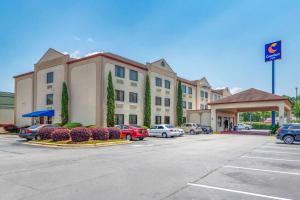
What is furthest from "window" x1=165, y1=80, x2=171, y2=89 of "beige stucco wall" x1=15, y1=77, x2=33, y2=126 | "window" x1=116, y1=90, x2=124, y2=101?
"beige stucco wall" x1=15, y1=77, x2=33, y2=126

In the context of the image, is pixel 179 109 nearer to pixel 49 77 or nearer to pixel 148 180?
pixel 49 77

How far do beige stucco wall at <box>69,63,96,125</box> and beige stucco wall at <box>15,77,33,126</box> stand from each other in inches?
450

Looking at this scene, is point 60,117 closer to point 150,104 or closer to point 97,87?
point 97,87

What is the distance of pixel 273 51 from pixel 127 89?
25911 millimetres

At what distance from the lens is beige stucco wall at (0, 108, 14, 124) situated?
45.6 metres

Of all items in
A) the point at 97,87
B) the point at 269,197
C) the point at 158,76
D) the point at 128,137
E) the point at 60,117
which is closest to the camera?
the point at 269,197

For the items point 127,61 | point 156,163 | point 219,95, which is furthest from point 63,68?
point 219,95

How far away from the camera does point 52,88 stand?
34.5 metres

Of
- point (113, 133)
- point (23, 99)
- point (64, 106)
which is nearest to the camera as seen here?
point (113, 133)

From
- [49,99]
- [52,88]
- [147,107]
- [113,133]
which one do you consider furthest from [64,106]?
[113,133]

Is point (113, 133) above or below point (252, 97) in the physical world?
below

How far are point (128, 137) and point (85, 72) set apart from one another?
40.7 ft

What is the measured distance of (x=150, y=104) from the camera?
36.1 m

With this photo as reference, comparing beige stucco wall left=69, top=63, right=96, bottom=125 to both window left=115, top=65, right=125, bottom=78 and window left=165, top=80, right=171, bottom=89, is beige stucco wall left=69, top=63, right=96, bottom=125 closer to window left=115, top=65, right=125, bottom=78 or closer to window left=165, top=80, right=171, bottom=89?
window left=115, top=65, right=125, bottom=78
